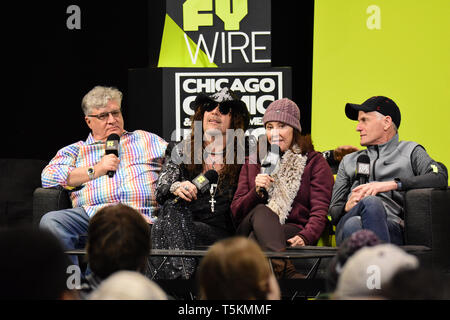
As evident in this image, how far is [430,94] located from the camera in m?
5.30

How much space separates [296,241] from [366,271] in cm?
206

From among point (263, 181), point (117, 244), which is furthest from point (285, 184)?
point (117, 244)

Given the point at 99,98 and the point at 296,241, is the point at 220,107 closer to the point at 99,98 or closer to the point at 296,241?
the point at 99,98

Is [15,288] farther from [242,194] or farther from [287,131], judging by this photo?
[287,131]

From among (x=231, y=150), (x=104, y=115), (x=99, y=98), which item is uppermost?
(x=99, y=98)

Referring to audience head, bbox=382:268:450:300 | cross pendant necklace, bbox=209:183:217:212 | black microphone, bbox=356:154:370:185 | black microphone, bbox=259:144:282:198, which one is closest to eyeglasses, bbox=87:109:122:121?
cross pendant necklace, bbox=209:183:217:212

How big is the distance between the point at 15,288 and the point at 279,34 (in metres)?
4.33

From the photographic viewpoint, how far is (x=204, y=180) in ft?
12.4

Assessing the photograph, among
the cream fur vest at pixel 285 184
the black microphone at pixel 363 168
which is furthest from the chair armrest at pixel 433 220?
the cream fur vest at pixel 285 184

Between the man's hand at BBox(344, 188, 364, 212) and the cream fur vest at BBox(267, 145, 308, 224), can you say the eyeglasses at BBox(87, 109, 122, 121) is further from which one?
the man's hand at BBox(344, 188, 364, 212)

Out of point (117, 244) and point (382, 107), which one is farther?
point (382, 107)

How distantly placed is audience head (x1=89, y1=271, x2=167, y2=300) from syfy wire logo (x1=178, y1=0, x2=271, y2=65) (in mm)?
3568

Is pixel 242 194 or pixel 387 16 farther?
pixel 387 16
